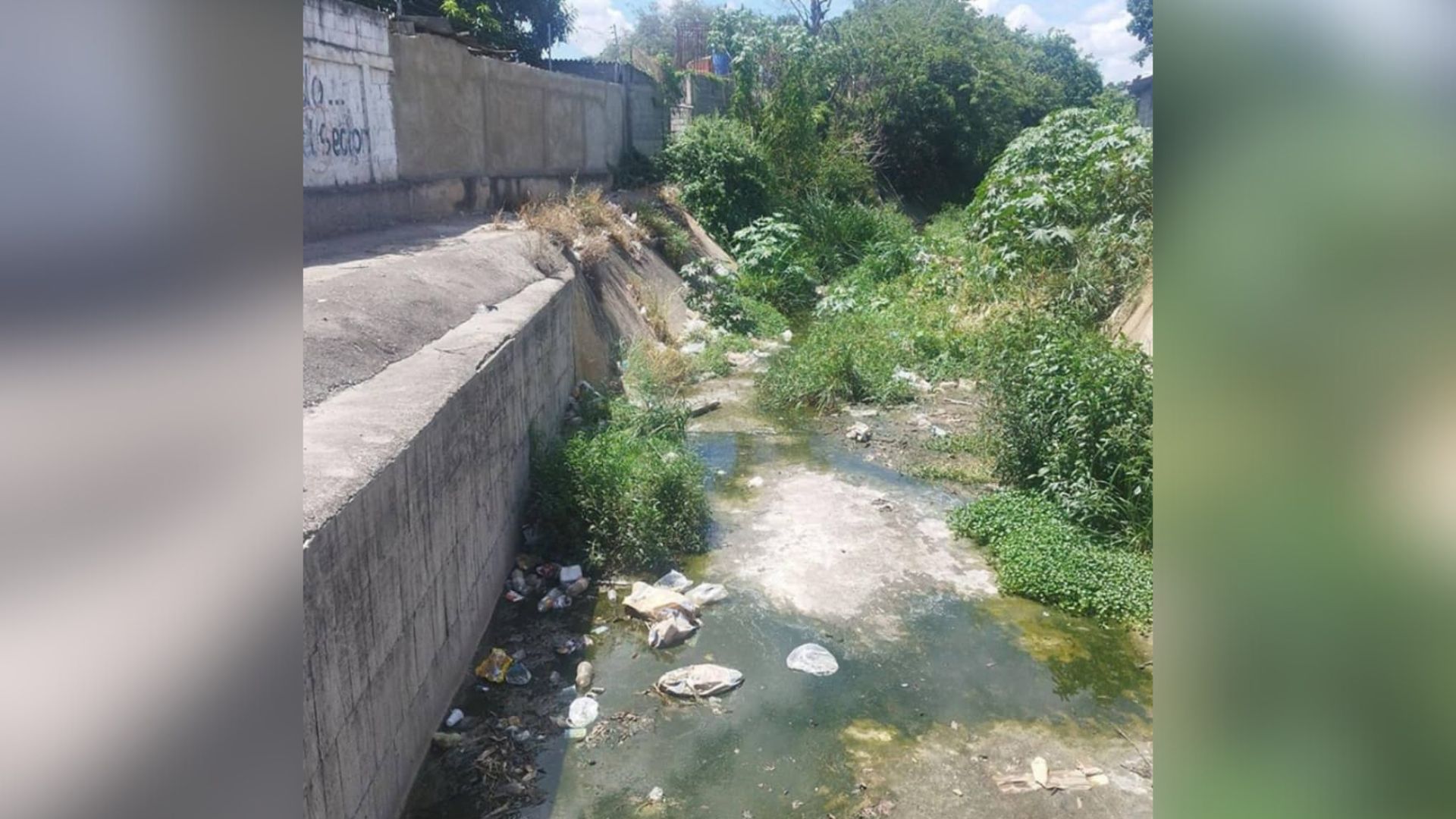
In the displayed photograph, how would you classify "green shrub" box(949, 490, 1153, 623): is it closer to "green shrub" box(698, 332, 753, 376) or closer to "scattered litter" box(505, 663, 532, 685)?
"scattered litter" box(505, 663, 532, 685)

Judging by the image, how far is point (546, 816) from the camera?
3508 mm

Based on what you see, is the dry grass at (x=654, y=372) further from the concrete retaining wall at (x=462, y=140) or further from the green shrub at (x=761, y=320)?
the concrete retaining wall at (x=462, y=140)

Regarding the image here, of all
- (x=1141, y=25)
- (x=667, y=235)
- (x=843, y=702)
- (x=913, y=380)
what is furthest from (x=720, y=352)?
(x=1141, y=25)

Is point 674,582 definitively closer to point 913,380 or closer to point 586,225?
point 913,380

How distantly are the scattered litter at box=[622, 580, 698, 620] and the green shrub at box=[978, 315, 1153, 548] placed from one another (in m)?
2.51

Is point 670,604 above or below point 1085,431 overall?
below

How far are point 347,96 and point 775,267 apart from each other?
7.45 m

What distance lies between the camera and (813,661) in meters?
4.59

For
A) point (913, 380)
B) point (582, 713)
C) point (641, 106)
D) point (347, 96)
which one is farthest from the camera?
point (641, 106)

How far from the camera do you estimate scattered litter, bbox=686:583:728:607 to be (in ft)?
16.8
